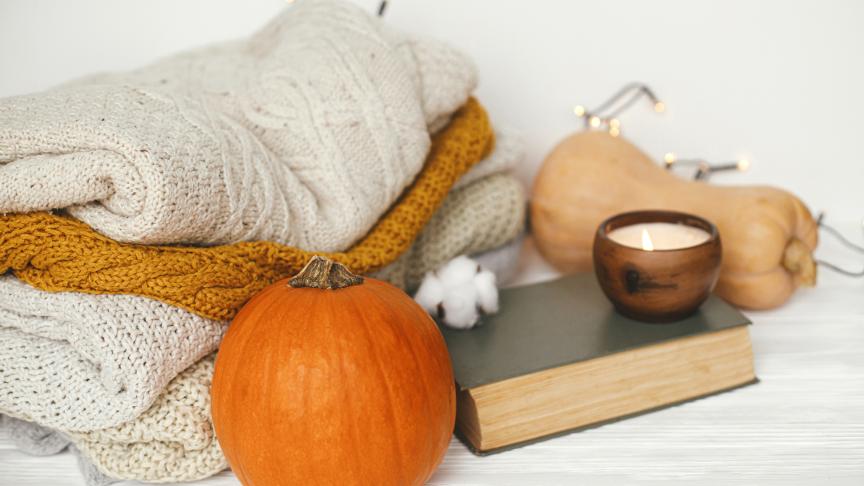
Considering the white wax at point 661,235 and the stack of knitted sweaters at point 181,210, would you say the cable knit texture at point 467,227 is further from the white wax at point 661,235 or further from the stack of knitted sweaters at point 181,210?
the white wax at point 661,235

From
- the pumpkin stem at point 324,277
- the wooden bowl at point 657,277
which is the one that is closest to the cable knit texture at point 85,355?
the pumpkin stem at point 324,277

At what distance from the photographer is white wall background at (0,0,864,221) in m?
1.14

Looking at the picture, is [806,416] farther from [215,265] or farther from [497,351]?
[215,265]

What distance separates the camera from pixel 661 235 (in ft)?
2.89

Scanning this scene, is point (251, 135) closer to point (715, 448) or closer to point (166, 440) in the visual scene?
point (166, 440)

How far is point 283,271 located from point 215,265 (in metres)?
0.09

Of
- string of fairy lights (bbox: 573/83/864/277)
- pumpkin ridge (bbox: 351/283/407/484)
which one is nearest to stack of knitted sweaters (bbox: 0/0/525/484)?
pumpkin ridge (bbox: 351/283/407/484)

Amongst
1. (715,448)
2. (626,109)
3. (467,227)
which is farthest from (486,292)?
(626,109)

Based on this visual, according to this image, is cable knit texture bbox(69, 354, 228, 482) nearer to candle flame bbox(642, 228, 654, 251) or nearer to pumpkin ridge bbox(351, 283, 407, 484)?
pumpkin ridge bbox(351, 283, 407, 484)

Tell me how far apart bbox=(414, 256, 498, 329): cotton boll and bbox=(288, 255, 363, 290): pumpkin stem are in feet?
0.56

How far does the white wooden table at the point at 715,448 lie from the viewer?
69 cm

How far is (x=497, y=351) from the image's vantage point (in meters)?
0.78

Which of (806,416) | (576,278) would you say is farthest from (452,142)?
(806,416)

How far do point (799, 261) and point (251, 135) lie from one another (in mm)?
657
